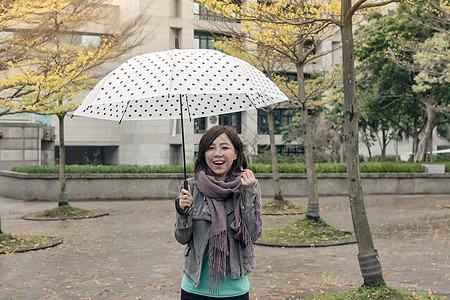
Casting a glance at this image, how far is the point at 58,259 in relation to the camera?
428 inches

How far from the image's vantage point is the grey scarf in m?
3.74

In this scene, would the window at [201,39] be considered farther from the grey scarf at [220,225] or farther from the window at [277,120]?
the grey scarf at [220,225]

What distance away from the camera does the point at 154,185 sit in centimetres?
2509

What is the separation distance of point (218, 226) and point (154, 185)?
21.6 m

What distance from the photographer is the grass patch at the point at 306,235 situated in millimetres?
12156

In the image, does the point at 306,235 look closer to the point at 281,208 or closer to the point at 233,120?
the point at 281,208

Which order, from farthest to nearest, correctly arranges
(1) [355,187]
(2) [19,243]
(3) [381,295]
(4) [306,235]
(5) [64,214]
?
(5) [64,214]
(4) [306,235]
(2) [19,243]
(1) [355,187]
(3) [381,295]

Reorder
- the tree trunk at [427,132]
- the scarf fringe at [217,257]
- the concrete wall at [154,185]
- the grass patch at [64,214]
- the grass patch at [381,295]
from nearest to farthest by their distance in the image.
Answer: the scarf fringe at [217,257]
the grass patch at [381,295]
the grass patch at [64,214]
the concrete wall at [154,185]
the tree trunk at [427,132]

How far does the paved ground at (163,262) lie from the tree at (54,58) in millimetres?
3318

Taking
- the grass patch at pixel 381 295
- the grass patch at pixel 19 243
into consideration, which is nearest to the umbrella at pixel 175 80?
the grass patch at pixel 381 295

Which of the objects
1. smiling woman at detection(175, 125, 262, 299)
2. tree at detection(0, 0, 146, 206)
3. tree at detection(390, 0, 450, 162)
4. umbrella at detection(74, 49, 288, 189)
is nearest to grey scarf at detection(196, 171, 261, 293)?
smiling woman at detection(175, 125, 262, 299)

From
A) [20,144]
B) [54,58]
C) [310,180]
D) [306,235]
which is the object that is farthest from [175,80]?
[20,144]

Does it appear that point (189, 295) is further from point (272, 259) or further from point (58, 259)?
point (58, 259)

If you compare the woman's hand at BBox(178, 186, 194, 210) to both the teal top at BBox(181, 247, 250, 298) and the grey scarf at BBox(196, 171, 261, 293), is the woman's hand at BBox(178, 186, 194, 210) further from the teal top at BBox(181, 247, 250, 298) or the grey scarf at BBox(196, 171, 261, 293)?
the teal top at BBox(181, 247, 250, 298)
